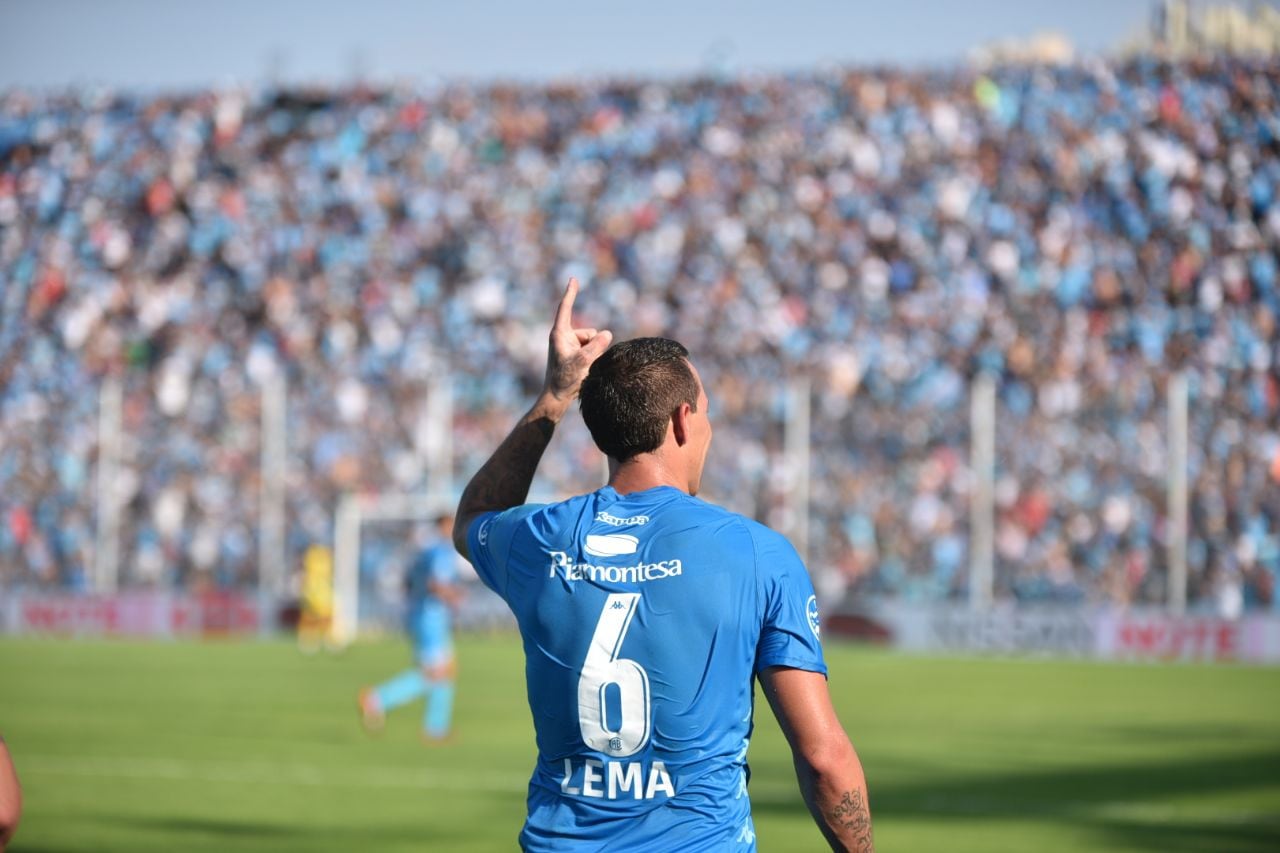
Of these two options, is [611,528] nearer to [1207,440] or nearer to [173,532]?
[1207,440]

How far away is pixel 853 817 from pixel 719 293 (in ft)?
97.2

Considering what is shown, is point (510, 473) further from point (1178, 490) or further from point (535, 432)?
point (1178, 490)

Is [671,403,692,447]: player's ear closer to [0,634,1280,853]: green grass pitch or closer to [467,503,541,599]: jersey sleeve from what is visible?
[467,503,541,599]: jersey sleeve

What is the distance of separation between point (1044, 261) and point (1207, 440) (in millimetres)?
7513

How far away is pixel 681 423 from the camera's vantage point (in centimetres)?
364

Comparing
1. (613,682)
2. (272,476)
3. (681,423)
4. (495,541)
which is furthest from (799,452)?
(613,682)

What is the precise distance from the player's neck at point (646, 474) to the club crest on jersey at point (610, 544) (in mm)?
140

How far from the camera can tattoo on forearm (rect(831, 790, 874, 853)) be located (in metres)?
3.46

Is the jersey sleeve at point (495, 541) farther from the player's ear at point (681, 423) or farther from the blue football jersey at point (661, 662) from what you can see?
the player's ear at point (681, 423)

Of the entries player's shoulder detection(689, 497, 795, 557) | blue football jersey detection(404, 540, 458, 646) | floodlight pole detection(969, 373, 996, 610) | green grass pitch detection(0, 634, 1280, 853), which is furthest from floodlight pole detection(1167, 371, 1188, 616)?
player's shoulder detection(689, 497, 795, 557)

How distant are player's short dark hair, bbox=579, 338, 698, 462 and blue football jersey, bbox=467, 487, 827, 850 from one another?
0.16 metres

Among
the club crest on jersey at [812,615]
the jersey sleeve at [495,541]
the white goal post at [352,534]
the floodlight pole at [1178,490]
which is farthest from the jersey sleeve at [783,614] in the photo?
the white goal post at [352,534]

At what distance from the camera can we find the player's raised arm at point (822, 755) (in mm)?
3453

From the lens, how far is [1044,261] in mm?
32156
